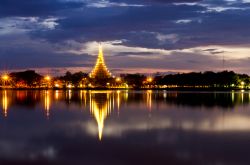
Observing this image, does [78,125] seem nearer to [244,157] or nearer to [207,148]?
[207,148]

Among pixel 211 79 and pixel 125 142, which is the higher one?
pixel 211 79

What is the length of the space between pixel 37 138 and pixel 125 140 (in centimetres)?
380

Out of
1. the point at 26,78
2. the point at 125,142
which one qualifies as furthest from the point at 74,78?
the point at 125,142

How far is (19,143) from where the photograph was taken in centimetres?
1734

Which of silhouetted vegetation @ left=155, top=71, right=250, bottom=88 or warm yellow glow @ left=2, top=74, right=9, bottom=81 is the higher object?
warm yellow glow @ left=2, top=74, right=9, bottom=81

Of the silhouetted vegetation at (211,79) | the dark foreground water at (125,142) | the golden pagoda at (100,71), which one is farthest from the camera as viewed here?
the golden pagoda at (100,71)

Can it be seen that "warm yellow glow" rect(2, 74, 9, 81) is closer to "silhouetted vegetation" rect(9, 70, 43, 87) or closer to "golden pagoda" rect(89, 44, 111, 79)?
"silhouetted vegetation" rect(9, 70, 43, 87)

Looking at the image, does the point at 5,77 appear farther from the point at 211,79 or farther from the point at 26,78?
the point at 211,79

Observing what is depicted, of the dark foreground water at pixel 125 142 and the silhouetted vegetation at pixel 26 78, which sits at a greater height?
the silhouetted vegetation at pixel 26 78

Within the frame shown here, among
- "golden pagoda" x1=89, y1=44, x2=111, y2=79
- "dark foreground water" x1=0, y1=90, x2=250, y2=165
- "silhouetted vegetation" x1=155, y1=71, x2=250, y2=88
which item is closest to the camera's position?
"dark foreground water" x1=0, y1=90, x2=250, y2=165

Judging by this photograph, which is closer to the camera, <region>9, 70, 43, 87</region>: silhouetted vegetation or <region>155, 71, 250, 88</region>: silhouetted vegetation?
<region>155, 71, 250, 88</region>: silhouetted vegetation

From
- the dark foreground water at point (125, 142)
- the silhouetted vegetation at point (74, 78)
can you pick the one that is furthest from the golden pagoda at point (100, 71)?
the dark foreground water at point (125, 142)

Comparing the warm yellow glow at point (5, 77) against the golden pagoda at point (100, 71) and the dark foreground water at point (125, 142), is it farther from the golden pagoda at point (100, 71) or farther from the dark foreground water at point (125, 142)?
the dark foreground water at point (125, 142)

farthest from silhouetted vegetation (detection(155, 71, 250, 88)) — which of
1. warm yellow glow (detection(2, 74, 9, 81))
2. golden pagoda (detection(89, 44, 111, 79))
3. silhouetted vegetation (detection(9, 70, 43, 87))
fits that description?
warm yellow glow (detection(2, 74, 9, 81))
